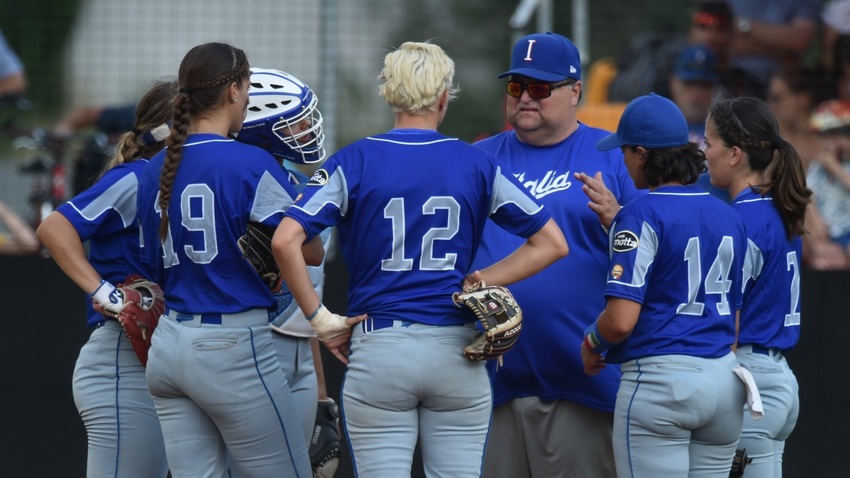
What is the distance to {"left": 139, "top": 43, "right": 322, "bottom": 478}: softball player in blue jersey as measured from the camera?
3584mm

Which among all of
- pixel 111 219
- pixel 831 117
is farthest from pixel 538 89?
pixel 831 117

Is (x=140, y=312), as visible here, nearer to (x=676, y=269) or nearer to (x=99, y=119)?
(x=676, y=269)

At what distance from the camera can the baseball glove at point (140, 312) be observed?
12.8 ft

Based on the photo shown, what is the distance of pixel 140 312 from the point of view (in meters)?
3.91

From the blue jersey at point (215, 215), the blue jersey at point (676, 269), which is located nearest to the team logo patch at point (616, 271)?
the blue jersey at point (676, 269)

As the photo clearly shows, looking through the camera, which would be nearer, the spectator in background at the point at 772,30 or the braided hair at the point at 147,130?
the braided hair at the point at 147,130

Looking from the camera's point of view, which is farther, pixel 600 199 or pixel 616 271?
pixel 600 199

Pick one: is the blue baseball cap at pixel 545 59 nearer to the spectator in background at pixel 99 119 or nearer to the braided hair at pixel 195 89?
the braided hair at pixel 195 89

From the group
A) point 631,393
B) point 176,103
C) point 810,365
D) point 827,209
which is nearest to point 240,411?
point 176,103

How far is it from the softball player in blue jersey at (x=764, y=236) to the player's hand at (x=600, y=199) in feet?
1.49

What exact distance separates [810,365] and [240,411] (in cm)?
343

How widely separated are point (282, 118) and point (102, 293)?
0.92 m

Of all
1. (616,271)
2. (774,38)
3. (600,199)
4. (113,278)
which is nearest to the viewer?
(616,271)

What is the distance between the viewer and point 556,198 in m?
4.25
